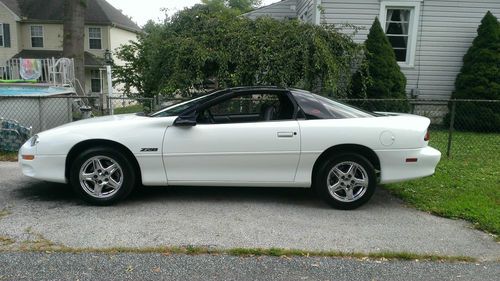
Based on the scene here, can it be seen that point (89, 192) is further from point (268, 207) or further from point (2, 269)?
point (268, 207)

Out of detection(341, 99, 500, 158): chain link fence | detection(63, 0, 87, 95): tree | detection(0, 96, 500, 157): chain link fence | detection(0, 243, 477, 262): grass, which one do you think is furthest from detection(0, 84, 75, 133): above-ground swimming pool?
detection(63, 0, 87, 95): tree

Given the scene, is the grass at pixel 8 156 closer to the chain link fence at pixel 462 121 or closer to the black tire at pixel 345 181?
the black tire at pixel 345 181

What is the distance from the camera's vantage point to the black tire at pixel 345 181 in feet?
16.4

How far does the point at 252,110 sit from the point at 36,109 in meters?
4.37

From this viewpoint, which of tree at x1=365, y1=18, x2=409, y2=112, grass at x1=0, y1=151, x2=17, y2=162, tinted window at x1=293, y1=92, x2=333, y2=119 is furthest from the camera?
tree at x1=365, y1=18, x2=409, y2=112

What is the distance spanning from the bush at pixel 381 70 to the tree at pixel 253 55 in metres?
1.32

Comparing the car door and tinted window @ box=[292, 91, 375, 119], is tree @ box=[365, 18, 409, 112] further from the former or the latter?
the car door

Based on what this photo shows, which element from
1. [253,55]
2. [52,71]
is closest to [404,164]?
[253,55]

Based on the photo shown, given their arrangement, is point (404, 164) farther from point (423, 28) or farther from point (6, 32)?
point (6, 32)

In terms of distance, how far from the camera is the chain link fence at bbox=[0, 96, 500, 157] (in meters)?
8.28

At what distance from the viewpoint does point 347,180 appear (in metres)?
5.04

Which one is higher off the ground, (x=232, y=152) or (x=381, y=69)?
(x=381, y=69)

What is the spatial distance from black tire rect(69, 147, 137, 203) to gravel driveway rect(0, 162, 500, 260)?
12cm

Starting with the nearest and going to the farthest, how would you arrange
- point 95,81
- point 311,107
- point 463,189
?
point 311,107 → point 463,189 → point 95,81
